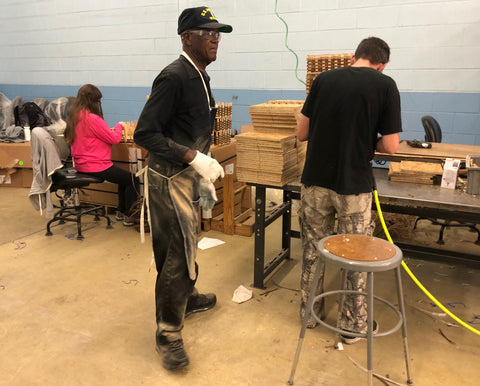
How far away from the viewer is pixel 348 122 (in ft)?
6.76

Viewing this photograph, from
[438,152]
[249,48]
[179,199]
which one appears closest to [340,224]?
[179,199]

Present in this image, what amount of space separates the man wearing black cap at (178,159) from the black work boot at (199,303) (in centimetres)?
44

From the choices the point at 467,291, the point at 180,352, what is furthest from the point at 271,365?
the point at 467,291

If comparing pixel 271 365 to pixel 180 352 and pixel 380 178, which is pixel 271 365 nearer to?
pixel 180 352

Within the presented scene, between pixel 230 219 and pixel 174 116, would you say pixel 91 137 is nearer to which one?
pixel 230 219

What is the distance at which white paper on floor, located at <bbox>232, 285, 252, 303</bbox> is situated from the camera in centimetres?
276

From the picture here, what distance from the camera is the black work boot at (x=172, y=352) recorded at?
2.09 meters

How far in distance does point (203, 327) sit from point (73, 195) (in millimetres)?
2378

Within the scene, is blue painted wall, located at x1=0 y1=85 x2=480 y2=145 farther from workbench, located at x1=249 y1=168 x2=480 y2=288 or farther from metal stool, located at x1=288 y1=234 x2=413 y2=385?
metal stool, located at x1=288 y1=234 x2=413 y2=385

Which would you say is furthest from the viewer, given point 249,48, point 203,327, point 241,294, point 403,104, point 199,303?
point 249,48

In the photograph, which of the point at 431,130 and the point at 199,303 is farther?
the point at 431,130

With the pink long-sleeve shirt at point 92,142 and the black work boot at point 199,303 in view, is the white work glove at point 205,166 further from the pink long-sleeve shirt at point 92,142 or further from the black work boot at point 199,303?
the pink long-sleeve shirt at point 92,142

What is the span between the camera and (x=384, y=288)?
9.64ft

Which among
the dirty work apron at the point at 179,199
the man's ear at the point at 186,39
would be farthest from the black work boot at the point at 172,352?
the man's ear at the point at 186,39
